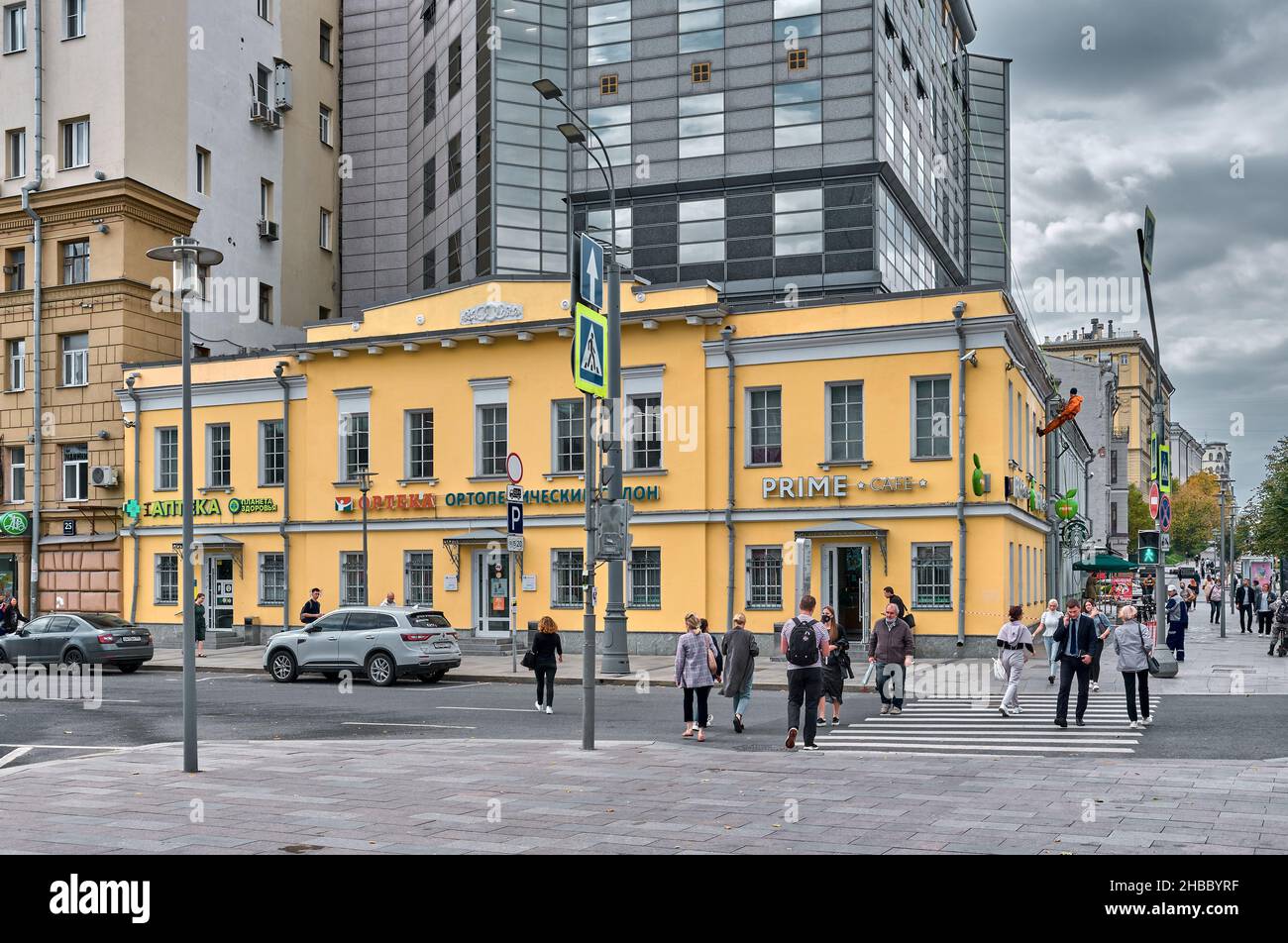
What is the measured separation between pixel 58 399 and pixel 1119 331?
394 ft

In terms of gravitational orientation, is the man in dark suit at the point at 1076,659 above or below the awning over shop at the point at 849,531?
below

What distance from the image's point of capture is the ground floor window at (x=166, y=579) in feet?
128

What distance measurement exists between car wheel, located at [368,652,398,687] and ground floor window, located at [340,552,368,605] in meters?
10.5

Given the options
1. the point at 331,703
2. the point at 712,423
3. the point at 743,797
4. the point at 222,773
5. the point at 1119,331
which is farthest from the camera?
the point at 1119,331

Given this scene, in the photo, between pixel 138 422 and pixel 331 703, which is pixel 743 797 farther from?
pixel 138 422

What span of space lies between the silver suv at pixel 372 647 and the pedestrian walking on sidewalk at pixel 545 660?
19.2 ft

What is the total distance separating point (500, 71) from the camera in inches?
1909

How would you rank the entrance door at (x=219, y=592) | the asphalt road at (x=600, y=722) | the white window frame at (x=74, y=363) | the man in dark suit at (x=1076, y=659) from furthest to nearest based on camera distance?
the white window frame at (x=74, y=363)
the entrance door at (x=219, y=592)
the man in dark suit at (x=1076, y=659)
the asphalt road at (x=600, y=722)

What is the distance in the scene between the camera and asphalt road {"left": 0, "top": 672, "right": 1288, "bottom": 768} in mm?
16141

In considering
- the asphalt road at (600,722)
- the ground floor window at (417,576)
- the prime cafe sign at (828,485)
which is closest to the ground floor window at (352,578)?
the ground floor window at (417,576)

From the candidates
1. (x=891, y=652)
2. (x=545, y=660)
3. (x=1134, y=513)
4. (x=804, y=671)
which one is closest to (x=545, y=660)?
(x=545, y=660)

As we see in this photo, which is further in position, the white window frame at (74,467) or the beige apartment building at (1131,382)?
the beige apartment building at (1131,382)

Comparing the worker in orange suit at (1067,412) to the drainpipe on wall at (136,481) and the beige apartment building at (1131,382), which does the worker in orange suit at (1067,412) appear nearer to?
the drainpipe on wall at (136,481)
